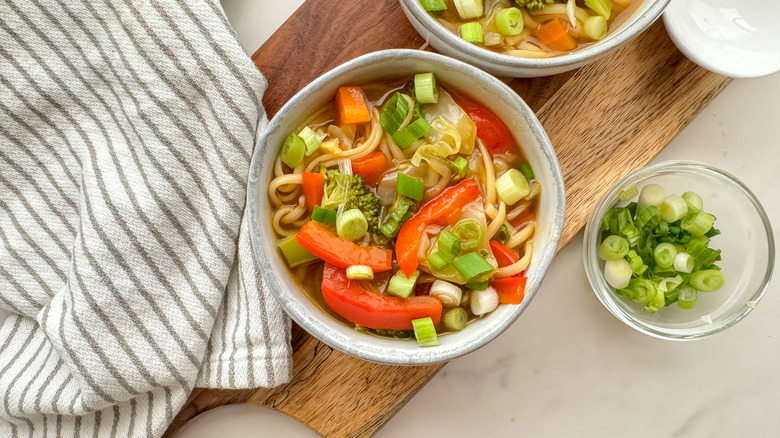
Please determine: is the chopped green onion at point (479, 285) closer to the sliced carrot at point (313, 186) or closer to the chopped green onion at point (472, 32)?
the sliced carrot at point (313, 186)

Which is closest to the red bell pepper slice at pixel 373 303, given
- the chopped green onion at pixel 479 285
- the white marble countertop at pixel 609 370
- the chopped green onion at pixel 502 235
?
the chopped green onion at pixel 479 285

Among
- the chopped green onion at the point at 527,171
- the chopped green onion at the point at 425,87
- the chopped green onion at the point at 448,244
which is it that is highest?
the chopped green onion at the point at 425,87

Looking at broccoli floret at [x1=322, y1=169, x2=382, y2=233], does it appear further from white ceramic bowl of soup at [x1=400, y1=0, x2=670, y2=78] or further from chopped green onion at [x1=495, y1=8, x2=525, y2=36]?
chopped green onion at [x1=495, y1=8, x2=525, y2=36]

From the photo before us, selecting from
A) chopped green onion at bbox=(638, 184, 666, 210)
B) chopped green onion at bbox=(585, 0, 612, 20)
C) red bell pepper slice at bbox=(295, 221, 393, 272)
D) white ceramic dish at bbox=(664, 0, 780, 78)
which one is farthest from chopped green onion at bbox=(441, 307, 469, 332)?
white ceramic dish at bbox=(664, 0, 780, 78)

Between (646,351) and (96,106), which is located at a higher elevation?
(96,106)

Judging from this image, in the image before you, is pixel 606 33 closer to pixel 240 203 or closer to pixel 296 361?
pixel 240 203

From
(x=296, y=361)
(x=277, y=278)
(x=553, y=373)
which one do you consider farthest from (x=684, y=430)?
(x=277, y=278)
